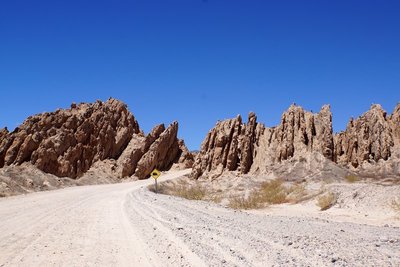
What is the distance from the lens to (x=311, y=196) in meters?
26.4

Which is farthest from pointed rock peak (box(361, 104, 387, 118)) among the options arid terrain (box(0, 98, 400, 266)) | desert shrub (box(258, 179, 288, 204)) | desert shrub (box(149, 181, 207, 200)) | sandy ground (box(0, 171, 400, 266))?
sandy ground (box(0, 171, 400, 266))

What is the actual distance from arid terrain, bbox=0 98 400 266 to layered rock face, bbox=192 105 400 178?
151mm

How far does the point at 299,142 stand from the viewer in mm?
45781

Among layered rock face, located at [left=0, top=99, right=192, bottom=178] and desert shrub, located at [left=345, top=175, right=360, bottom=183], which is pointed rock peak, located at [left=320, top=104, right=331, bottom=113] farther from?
layered rock face, located at [left=0, top=99, right=192, bottom=178]

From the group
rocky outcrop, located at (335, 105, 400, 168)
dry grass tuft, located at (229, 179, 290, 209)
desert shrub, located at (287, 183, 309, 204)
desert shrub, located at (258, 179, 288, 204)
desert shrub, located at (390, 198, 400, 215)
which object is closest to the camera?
desert shrub, located at (390, 198, 400, 215)

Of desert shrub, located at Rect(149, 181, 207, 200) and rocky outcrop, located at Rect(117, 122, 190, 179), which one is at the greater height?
rocky outcrop, located at Rect(117, 122, 190, 179)

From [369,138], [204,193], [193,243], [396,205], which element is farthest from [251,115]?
[193,243]

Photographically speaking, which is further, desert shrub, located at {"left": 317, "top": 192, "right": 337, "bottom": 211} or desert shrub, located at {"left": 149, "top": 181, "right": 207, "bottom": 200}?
desert shrub, located at {"left": 149, "top": 181, "right": 207, "bottom": 200}

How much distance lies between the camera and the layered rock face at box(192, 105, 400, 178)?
45844 millimetres

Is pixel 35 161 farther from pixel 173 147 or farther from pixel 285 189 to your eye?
pixel 285 189

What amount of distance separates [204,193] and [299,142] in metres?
14.1

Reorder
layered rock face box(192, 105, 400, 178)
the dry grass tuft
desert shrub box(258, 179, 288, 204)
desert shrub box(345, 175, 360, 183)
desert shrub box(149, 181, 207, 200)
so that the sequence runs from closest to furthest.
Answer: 1. the dry grass tuft
2. desert shrub box(258, 179, 288, 204)
3. desert shrub box(149, 181, 207, 200)
4. desert shrub box(345, 175, 360, 183)
5. layered rock face box(192, 105, 400, 178)

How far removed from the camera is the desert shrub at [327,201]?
22547mm

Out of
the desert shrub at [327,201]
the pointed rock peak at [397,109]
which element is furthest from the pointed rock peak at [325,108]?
the desert shrub at [327,201]
